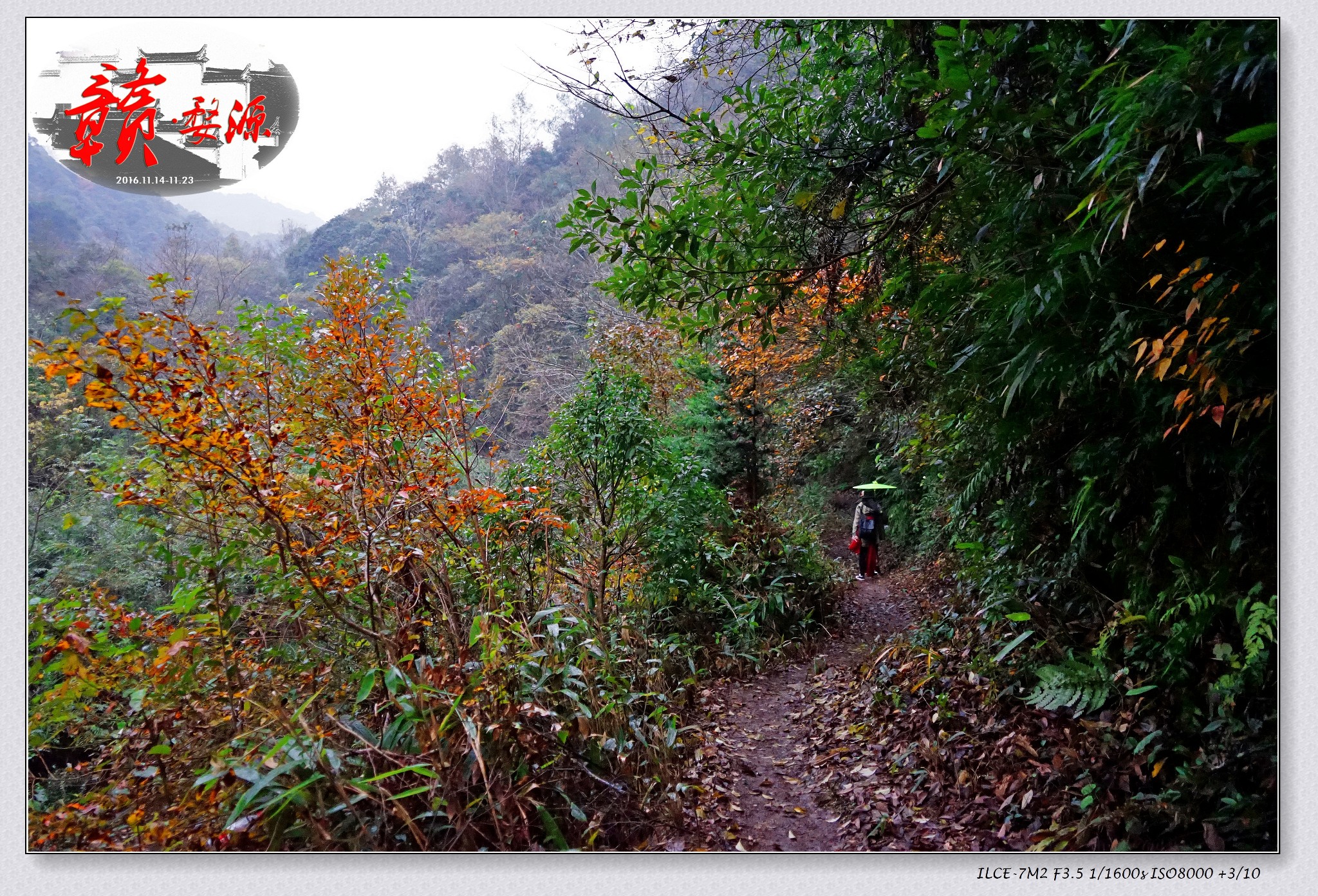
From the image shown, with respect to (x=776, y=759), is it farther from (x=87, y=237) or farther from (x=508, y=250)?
(x=508, y=250)

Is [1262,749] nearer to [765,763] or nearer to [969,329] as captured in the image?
[969,329]

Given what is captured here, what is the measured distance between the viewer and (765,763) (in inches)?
152

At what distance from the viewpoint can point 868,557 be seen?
9.40 meters

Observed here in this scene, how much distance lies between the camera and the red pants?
9281 mm

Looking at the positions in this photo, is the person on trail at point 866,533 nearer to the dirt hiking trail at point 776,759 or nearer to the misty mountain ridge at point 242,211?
the dirt hiking trail at point 776,759

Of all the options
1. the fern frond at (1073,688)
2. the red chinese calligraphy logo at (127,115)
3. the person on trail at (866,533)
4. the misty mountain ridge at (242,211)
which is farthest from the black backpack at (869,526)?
the red chinese calligraphy logo at (127,115)

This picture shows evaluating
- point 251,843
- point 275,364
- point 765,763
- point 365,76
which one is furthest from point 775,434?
point 251,843

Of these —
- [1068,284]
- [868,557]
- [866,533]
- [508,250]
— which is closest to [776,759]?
[1068,284]

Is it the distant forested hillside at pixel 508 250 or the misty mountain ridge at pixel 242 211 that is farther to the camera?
the distant forested hillside at pixel 508 250

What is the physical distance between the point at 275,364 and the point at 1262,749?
18.5 feet

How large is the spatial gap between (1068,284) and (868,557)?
24.9ft

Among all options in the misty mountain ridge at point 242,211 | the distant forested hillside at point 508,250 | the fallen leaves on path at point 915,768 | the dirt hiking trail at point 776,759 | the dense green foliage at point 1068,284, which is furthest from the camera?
the distant forested hillside at point 508,250

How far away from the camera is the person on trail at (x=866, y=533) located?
905cm

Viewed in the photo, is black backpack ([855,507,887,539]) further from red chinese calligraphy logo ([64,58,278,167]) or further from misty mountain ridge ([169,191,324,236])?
red chinese calligraphy logo ([64,58,278,167])
